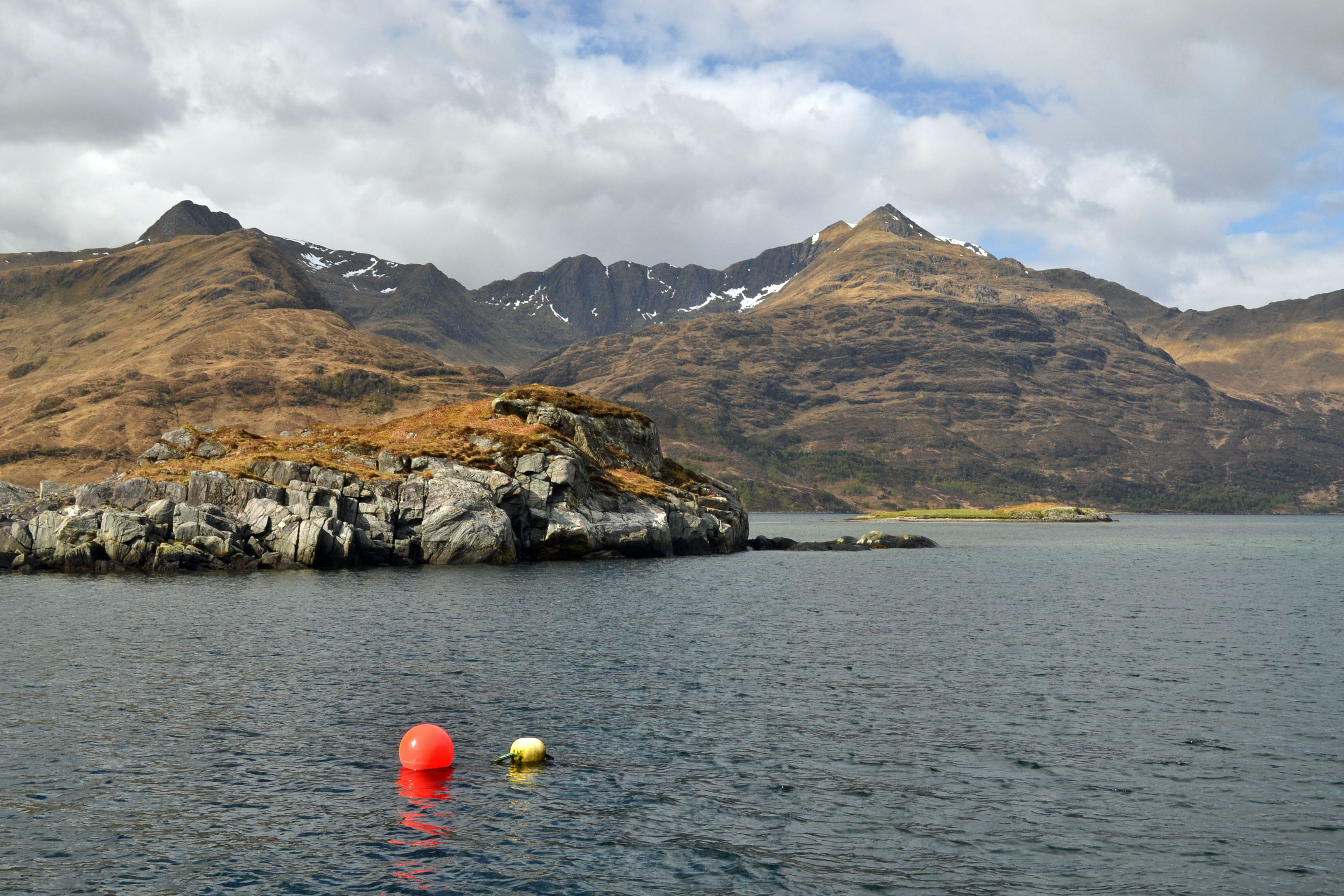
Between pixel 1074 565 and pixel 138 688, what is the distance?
10618cm

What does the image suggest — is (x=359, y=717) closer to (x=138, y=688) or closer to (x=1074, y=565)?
(x=138, y=688)

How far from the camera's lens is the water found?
71.3 feet

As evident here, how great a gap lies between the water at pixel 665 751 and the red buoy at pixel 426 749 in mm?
562

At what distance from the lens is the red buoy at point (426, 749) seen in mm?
28703

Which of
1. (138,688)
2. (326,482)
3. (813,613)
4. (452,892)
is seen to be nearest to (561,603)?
(813,613)

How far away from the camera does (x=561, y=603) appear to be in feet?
225

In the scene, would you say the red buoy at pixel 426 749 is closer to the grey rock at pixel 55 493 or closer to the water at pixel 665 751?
the water at pixel 665 751

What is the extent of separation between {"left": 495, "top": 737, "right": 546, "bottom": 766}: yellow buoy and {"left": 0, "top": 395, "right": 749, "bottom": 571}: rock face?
2686 inches

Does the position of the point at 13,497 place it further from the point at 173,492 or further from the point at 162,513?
the point at 162,513

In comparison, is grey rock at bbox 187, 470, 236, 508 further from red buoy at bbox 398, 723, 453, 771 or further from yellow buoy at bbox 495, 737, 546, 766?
yellow buoy at bbox 495, 737, 546, 766

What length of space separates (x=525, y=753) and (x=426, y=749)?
3.06 metres

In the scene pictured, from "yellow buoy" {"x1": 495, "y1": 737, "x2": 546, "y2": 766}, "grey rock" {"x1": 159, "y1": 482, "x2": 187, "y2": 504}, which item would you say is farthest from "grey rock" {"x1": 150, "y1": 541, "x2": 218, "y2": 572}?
"yellow buoy" {"x1": 495, "y1": 737, "x2": 546, "y2": 766}

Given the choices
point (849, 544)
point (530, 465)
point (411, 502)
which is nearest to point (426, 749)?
point (411, 502)

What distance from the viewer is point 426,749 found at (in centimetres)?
2873
